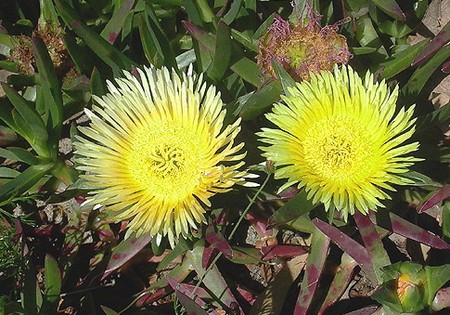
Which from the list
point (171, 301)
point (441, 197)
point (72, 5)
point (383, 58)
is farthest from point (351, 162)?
point (72, 5)

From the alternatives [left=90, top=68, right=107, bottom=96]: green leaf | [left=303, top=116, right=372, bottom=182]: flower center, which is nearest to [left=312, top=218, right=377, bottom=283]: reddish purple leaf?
[left=303, top=116, right=372, bottom=182]: flower center

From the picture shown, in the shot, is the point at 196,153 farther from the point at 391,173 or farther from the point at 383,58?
the point at 383,58

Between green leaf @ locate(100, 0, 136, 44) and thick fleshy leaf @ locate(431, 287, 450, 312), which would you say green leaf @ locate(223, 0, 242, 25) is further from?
thick fleshy leaf @ locate(431, 287, 450, 312)

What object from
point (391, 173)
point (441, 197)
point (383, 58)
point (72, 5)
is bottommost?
Result: point (441, 197)

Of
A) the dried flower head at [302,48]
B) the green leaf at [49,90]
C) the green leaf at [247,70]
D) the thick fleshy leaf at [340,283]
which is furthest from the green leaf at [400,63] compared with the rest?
the green leaf at [49,90]

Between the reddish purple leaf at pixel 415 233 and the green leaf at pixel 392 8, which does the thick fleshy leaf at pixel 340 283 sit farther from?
the green leaf at pixel 392 8

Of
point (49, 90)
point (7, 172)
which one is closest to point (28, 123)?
point (49, 90)

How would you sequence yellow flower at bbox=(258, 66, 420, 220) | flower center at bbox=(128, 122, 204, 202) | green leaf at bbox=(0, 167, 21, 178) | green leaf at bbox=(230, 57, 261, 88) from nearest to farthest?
yellow flower at bbox=(258, 66, 420, 220) → flower center at bbox=(128, 122, 204, 202) → green leaf at bbox=(230, 57, 261, 88) → green leaf at bbox=(0, 167, 21, 178)
